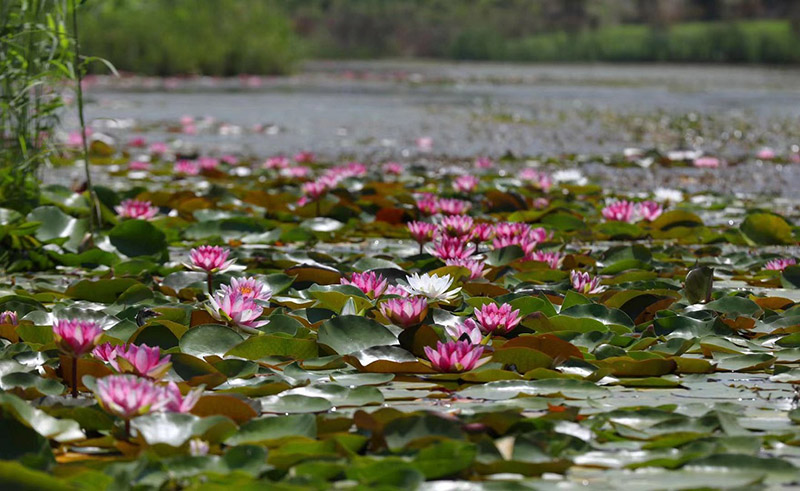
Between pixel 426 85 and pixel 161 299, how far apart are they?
18.5 m

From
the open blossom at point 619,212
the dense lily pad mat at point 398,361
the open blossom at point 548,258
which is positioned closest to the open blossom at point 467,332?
the dense lily pad mat at point 398,361

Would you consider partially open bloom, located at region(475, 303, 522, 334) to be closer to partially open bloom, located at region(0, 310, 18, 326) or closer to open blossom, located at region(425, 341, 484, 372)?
open blossom, located at region(425, 341, 484, 372)

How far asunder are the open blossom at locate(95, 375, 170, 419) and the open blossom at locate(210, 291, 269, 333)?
619 millimetres

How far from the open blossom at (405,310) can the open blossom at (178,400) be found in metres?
0.64

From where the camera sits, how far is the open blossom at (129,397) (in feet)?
4.96

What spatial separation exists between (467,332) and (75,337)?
723 millimetres

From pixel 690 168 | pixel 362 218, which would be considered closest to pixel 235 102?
pixel 690 168

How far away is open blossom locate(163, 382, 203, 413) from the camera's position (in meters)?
1.57

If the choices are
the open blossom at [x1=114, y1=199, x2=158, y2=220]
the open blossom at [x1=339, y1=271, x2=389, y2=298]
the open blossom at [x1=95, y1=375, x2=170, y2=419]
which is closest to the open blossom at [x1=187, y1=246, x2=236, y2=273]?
the open blossom at [x1=339, y1=271, x2=389, y2=298]

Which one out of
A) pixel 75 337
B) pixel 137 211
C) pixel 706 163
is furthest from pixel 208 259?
pixel 706 163

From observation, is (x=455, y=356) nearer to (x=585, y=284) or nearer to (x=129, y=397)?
(x=129, y=397)

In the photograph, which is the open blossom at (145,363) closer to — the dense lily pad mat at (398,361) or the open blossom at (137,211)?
the dense lily pad mat at (398,361)

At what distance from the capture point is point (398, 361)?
79.0 inches

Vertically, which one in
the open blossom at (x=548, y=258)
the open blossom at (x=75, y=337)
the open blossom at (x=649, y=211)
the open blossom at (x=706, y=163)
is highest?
the open blossom at (x=75, y=337)
